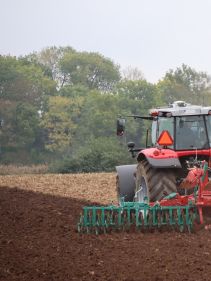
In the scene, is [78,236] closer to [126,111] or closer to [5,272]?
[5,272]

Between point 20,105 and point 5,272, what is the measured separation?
49002mm

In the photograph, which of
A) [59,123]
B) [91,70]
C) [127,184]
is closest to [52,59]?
[91,70]

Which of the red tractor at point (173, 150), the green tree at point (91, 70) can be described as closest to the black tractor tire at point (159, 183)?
the red tractor at point (173, 150)

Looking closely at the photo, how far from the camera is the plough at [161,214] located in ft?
28.9

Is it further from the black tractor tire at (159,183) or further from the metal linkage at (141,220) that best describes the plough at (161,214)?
the black tractor tire at (159,183)

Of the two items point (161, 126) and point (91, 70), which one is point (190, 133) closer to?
point (161, 126)

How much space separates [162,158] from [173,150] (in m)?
0.66

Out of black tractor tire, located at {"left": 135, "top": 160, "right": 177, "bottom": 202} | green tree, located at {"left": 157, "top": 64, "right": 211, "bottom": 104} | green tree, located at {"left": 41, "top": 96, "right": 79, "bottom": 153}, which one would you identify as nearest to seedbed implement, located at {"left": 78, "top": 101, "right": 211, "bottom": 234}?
black tractor tire, located at {"left": 135, "top": 160, "right": 177, "bottom": 202}

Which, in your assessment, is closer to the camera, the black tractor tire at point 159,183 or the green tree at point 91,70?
the black tractor tire at point 159,183

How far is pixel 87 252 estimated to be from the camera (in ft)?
24.0

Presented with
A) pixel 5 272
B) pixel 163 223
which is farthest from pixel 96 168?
pixel 5 272

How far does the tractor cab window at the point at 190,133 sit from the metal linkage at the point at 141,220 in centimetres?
125

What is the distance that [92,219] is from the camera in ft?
29.2

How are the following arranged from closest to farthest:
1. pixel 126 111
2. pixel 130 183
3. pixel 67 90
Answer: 1. pixel 130 183
2. pixel 126 111
3. pixel 67 90
